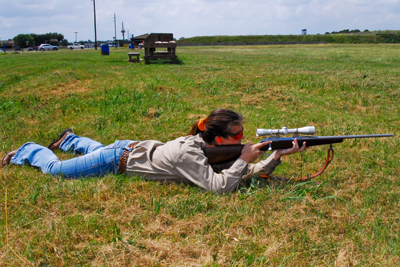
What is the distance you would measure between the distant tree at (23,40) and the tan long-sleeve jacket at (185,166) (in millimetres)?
114518

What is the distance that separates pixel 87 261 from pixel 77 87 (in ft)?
28.8

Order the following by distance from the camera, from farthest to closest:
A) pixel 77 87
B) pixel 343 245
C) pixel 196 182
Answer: pixel 77 87
pixel 196 182
pixel 343 245

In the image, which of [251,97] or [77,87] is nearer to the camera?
[251,97]

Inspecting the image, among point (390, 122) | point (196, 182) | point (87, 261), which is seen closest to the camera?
point (87, 261)

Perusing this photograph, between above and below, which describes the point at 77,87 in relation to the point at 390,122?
above

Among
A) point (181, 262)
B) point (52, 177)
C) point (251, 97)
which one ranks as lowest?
point (181, 262)

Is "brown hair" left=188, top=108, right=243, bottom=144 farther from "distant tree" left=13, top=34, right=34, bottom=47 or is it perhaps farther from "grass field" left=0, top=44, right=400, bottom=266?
"distant tree" left=13, top=34, right=34, bottom=47

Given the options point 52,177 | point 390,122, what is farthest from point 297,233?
point 390,122

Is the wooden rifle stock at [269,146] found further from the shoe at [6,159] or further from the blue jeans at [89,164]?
the shoe at [6,159]

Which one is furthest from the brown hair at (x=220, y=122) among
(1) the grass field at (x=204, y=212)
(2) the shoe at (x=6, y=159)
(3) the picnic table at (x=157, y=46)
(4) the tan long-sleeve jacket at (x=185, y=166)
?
(3) the picnic table at (x=157, y=46)

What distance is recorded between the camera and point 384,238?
316 cm

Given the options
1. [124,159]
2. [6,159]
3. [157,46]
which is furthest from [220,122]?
[157,46]

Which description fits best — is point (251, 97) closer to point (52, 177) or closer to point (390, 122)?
point (390, 122)

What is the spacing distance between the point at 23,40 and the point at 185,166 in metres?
119
